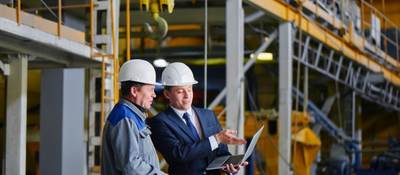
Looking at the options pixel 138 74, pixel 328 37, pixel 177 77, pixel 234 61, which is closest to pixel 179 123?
pixel 177 77

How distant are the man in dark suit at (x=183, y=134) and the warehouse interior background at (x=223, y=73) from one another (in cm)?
169

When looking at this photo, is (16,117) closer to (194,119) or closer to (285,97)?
(194,119)

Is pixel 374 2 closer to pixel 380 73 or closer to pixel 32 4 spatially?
pixel 380 73

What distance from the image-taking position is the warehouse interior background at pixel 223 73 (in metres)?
7.49

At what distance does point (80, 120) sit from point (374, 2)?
17090 mm

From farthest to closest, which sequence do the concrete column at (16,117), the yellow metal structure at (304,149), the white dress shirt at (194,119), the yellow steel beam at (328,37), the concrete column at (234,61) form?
the yellow metal structure at (304,149) → the yellow steel beam at (328,37) → the concrete column at (234,61) → the concrete column at (16,117) → the white dress shirt at (194,119)

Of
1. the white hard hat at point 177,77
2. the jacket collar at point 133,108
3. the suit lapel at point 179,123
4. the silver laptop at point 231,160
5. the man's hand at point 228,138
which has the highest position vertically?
the white hard hat at point 177,77

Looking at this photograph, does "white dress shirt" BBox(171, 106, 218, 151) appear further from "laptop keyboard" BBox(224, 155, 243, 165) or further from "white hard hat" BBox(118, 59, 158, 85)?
"white hard hat" BBox(118, 59, 158, 85)

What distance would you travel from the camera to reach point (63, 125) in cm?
829

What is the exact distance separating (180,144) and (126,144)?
0.96 meters

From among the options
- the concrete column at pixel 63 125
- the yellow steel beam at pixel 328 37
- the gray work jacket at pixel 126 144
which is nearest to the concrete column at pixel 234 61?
the yellow steel beam at pixel 328 37

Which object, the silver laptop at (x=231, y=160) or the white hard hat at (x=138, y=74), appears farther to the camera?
the silver laptop at (x=231, y=160)

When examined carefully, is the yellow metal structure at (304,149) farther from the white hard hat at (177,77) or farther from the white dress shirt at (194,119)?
the white hard hat at (177,77)

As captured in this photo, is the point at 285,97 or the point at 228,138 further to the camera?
the point at 285,97
